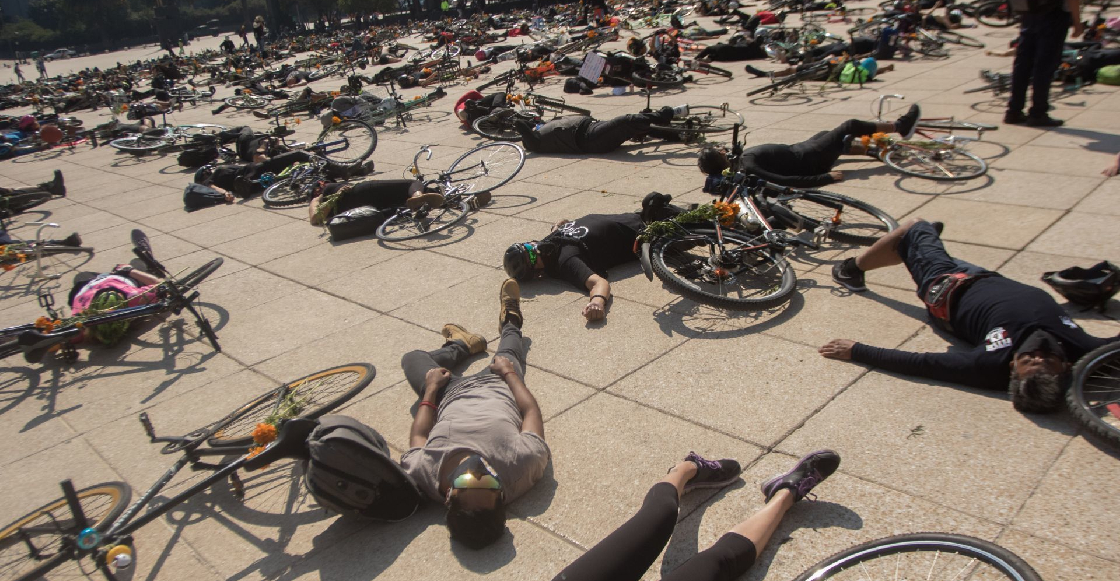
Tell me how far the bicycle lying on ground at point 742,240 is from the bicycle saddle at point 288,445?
9.19 feet

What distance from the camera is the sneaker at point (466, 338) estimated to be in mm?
5332

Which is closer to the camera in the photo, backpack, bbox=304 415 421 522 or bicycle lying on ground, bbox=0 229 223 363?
backpack, bbox=304 415 421 522

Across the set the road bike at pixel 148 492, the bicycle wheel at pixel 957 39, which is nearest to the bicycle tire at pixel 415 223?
the road bike at pixel 148 492

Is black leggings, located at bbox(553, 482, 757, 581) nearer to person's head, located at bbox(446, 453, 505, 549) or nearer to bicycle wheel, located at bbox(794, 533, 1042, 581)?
bicycle wheel, located at bbox(794, 533, 1042, 581)

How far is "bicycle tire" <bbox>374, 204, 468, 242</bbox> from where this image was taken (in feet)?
27.0

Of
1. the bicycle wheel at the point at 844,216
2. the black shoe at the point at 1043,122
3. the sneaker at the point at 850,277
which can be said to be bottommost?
the sneaker at the point at 850,277

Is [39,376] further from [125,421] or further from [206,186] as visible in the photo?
[206,186]

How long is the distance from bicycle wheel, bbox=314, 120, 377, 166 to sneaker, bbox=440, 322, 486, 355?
655 cm

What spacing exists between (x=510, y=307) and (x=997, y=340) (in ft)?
10.6

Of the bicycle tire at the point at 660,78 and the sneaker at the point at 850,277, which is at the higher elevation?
the bicycle tire at the point at 660,78

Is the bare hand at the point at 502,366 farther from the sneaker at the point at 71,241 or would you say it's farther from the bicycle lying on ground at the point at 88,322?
the sneaker at the point at 71,241

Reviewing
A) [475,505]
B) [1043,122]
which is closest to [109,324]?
[475,505]

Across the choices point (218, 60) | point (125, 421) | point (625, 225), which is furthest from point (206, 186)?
point (218, 60)

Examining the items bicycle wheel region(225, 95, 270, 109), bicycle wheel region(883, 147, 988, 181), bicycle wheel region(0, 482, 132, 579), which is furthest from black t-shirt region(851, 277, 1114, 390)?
bicycle wheel region(225, 95, 270, 109)
